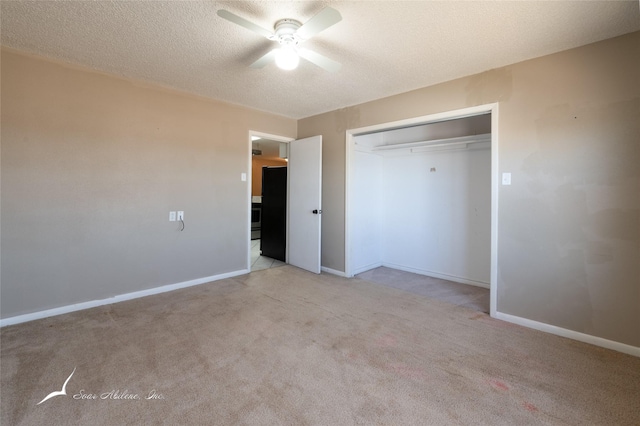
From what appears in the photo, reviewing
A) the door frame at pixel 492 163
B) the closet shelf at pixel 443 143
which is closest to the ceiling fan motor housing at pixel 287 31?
the door frame at pixel 492 163

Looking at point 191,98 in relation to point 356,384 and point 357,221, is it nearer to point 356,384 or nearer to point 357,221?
point 357,221

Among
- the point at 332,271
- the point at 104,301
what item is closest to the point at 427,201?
the point at 332,271

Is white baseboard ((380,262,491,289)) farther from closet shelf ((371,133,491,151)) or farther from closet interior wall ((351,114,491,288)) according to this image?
closet shelf ((371,133,491,151))

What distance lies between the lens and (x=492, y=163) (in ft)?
9.14

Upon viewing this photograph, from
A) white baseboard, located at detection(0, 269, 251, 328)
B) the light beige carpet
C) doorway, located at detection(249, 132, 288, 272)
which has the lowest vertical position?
the light beige carpet

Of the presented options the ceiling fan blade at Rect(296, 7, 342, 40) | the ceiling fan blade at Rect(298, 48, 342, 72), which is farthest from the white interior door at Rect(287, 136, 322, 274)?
the ceiling fan blade at Rect(296, 7, 342, 40)

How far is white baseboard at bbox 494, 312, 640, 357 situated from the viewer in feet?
7.18

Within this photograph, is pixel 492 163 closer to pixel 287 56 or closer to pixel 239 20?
pixel 287 56

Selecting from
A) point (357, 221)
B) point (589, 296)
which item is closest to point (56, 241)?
point (357, 221)

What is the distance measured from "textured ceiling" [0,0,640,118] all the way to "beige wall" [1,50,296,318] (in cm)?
33

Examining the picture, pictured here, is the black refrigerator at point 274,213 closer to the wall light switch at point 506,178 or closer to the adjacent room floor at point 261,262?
the adjacent room floor at point 261,262

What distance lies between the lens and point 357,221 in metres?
4.28

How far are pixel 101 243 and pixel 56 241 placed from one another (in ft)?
1.14

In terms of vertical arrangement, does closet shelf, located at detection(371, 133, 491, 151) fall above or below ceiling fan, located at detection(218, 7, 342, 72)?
below
